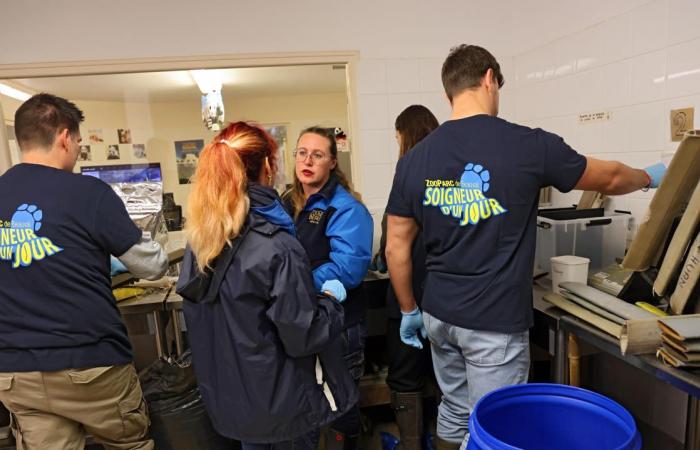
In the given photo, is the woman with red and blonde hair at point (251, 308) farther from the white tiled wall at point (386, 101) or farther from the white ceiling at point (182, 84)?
the white ceiling at point (182, 84)

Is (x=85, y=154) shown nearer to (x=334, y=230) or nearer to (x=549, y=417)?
(x=334, y=230)

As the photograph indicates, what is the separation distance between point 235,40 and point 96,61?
2.55 feet

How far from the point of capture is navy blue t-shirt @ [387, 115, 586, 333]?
131 cm

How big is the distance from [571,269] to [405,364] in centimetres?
75

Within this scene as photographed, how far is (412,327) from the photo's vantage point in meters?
1.78

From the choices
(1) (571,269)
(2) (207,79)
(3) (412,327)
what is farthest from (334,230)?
(2) (207,79)

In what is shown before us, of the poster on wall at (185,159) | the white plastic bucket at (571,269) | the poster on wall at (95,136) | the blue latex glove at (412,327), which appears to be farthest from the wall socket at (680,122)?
the poster on wall at (95,136)

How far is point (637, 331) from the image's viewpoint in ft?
3.94

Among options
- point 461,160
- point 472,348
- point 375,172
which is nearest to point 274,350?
point 472,348

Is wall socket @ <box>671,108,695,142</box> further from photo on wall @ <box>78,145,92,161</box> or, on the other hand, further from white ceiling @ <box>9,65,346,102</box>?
photo on wall @ <box>78,145,92,161</box>

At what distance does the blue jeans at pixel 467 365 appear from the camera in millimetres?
1372

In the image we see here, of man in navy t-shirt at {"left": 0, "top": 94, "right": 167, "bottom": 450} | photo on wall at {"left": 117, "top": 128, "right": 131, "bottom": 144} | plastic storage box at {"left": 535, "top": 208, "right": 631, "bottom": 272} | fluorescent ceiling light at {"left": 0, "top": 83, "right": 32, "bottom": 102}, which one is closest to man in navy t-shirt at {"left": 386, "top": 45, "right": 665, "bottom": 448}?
plastic storage box at {"left": 535, "top": 208, "right": 631, "bottom": 272}

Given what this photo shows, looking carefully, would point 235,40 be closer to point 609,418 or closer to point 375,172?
point 375,172

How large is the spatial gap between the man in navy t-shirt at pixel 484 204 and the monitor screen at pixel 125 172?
2.14 m
